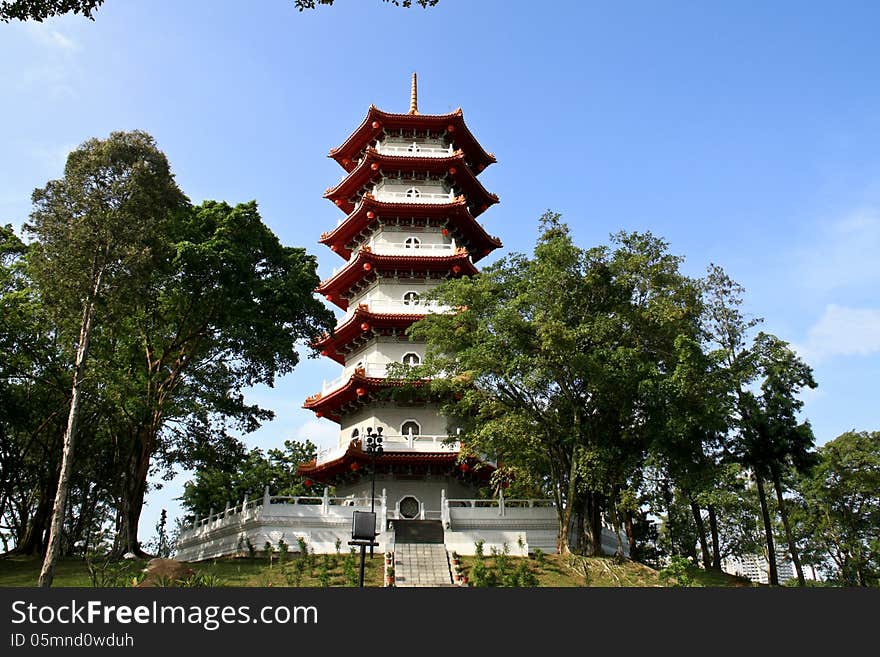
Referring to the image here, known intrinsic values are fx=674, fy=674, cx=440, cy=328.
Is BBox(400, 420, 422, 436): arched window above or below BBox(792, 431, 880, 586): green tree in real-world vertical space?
above

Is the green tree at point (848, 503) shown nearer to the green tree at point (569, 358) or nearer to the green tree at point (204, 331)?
the green tree at point (569, 358)

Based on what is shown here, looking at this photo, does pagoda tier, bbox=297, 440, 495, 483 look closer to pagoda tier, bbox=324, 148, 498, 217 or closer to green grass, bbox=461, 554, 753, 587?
green grass, bbox=461, 554, 753, 587

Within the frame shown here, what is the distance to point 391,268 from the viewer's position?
29.4m

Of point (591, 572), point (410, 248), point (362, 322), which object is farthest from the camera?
point (410, 248)

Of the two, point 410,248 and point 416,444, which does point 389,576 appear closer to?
point 416,444

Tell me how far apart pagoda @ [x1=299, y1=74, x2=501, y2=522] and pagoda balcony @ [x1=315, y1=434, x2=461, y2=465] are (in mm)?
40

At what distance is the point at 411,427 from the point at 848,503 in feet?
75.3

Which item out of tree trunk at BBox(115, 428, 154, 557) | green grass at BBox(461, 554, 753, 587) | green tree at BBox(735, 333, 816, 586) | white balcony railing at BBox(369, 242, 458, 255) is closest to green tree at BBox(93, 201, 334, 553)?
tree trunk at BBox(115, 428, 154, 557)

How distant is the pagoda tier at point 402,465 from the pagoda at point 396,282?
0.04 m

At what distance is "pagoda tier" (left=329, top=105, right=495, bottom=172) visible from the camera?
107ft

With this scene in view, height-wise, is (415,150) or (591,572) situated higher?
(415,150)

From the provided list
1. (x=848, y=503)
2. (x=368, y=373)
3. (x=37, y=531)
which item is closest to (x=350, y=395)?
(x=368, y=373)

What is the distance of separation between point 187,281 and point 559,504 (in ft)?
49.8

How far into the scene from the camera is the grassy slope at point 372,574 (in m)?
19.3
